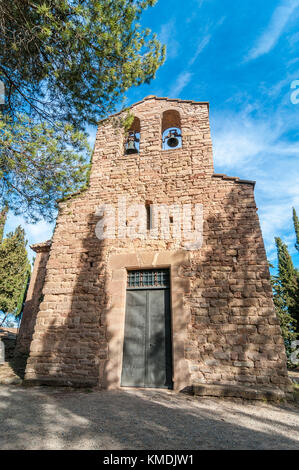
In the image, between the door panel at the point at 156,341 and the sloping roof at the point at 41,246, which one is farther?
the sloping roof at the point at 41,246

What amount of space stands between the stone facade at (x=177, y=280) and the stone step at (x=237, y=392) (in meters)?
0.22

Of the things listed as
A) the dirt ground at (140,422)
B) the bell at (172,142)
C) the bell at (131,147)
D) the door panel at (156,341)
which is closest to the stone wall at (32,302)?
the dirt ground at (140,422)

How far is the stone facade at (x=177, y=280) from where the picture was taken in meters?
4.53

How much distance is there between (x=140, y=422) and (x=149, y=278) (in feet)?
9.99

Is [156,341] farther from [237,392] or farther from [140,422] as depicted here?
[140,422]

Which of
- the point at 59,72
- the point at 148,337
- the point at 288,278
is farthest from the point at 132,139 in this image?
the point at 288,278

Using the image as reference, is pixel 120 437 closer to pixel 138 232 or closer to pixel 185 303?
pixel 185 303

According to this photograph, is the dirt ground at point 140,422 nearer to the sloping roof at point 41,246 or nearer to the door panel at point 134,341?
the door panel at point 134,341

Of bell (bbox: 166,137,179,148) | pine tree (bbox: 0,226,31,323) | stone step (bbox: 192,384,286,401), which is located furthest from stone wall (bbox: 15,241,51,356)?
pine tree (bbox: 0,226,31,323)

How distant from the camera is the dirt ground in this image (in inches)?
89.5
